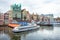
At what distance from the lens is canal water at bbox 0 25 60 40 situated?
3.94 m

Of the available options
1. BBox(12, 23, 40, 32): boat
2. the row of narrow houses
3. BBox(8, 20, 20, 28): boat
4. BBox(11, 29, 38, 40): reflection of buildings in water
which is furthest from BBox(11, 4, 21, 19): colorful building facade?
BBox(11, 29, 38, 40): reflection of buildings in water

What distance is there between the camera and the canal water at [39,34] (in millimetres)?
3936

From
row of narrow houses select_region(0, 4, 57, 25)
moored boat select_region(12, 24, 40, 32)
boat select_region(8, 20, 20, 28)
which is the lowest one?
moored boat select_region(12, 24, 40, 32)

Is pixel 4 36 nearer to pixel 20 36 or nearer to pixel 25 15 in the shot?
pixel 20 36

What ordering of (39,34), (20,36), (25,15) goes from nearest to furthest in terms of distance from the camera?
(20,36) < (39,34) < (25,15)

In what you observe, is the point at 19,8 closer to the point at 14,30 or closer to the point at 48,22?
the point at 14,30

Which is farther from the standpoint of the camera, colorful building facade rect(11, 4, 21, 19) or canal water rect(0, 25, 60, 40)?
colorful building facade rect(11, 4, 21, 19)

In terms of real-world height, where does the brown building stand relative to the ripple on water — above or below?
above

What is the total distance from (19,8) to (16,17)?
0.27 metres

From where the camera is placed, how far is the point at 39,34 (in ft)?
13.6

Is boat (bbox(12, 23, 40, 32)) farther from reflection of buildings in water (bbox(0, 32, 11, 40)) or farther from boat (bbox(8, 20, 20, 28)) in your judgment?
reflection of buildings in water (bbox(0, 32, 11, 40))

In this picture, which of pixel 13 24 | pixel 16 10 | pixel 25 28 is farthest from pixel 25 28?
pixel 16 10

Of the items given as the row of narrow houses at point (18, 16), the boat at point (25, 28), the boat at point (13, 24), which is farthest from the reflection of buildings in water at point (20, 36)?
the row of narrow houses at point (18, 16)

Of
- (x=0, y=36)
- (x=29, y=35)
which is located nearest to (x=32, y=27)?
(x=29, y=35)
